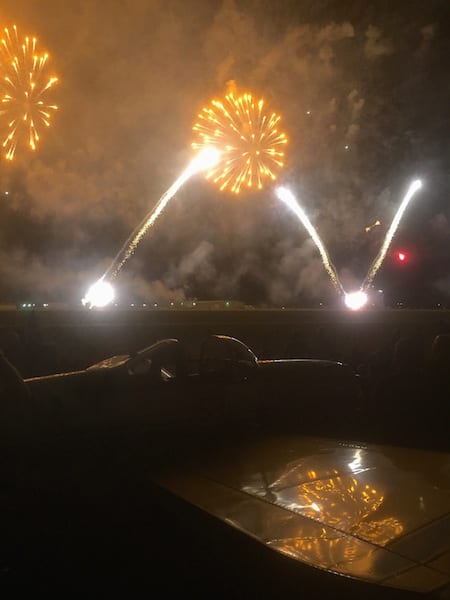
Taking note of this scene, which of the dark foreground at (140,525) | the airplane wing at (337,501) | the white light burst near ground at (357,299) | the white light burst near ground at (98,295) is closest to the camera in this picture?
the dark foreground at (140,525)

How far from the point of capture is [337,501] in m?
4.86

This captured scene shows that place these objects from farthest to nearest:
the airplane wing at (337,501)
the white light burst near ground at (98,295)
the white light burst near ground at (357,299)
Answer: the white light burst near ground at (357,299), the white light burst near ground at (98,295), the airplane wing at (337,501)

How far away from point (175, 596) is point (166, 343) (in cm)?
410

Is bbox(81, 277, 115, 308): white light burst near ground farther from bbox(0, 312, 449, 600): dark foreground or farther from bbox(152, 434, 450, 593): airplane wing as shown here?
Answer: bbox(152, 434, 450, 593): airplane wing

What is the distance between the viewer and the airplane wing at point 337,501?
12.0 feet

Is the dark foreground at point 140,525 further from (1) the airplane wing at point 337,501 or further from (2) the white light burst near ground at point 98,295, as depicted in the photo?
(2) the white light burst near ground at point 98,295

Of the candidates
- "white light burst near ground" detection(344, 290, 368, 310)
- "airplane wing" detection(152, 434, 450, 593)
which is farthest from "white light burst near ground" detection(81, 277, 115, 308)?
"airplane wing" detection(152, 434, 450, 593)

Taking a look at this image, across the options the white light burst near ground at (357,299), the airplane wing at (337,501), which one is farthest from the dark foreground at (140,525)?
the white light burst near ground at (357,299)

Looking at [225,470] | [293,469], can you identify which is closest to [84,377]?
[225,470]

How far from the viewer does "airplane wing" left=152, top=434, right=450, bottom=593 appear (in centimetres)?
366

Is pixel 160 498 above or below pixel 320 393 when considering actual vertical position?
below

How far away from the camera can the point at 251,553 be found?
385cm

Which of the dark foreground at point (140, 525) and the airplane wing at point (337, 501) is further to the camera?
the airplane wing at point (337, 501)

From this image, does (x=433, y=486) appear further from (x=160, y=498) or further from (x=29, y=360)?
(x=29, y=360)
